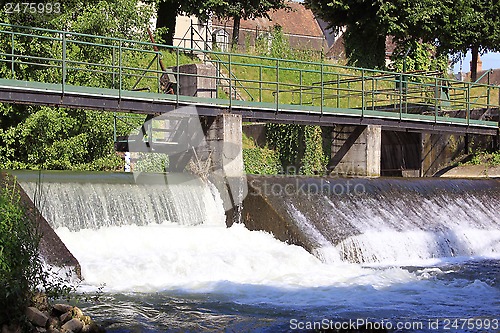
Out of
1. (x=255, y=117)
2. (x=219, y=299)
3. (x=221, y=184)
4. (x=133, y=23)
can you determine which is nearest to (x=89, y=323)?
(x=219, y=299)

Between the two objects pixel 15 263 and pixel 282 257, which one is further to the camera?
pixel 282 257

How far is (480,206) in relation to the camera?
18.9m

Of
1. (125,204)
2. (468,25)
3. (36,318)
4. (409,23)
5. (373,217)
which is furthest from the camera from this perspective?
(468,25)

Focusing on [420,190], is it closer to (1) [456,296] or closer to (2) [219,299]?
(1) [456,296]

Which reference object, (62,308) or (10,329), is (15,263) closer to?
(62,308)

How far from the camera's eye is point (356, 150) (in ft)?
73.7

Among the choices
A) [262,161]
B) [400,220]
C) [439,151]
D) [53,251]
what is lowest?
[262,161]

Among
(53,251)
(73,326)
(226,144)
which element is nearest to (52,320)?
(73,326)

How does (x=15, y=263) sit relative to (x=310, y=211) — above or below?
above
